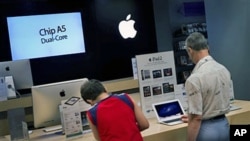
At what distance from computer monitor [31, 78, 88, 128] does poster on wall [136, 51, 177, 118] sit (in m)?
0.57

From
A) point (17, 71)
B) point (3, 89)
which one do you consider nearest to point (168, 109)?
point (17, 71)

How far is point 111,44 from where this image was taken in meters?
6.36

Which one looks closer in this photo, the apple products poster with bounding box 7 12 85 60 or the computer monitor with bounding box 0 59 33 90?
the computer monitor with bounding box 0 59 33 90

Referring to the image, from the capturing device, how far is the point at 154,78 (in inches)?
125

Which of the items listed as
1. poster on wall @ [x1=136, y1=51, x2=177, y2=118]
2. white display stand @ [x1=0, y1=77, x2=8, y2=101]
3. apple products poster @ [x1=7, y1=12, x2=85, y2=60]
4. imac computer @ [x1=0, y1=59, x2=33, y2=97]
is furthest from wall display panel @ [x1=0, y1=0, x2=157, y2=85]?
poster on wall @ [x1=136, y1=51, x2=177, y2=118]

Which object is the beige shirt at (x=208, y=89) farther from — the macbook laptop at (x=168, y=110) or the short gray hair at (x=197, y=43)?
the macbook laptop at (x=168, y=110)

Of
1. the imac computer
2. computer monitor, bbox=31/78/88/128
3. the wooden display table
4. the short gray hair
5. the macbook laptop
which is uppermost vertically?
the short gray hair

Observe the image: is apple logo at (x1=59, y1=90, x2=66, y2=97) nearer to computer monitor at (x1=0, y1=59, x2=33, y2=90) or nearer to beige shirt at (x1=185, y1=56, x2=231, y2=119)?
computer monitor at (x1=0, y1=59, x2=33, y2=90)

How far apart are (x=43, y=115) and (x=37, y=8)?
336cm

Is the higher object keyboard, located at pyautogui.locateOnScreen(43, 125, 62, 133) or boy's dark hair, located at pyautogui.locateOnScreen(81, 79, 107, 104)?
boy's dark hair, located at pyautogui.locateOnScreen(81, 79, 107, 104)

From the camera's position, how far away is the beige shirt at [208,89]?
2273 millimetres

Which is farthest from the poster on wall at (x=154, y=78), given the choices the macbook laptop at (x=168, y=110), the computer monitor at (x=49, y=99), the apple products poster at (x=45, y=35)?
the apple products poster at (x=45, y=35)

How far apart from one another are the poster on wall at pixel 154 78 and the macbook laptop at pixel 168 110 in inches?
4.8

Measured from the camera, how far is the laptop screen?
118 inches
